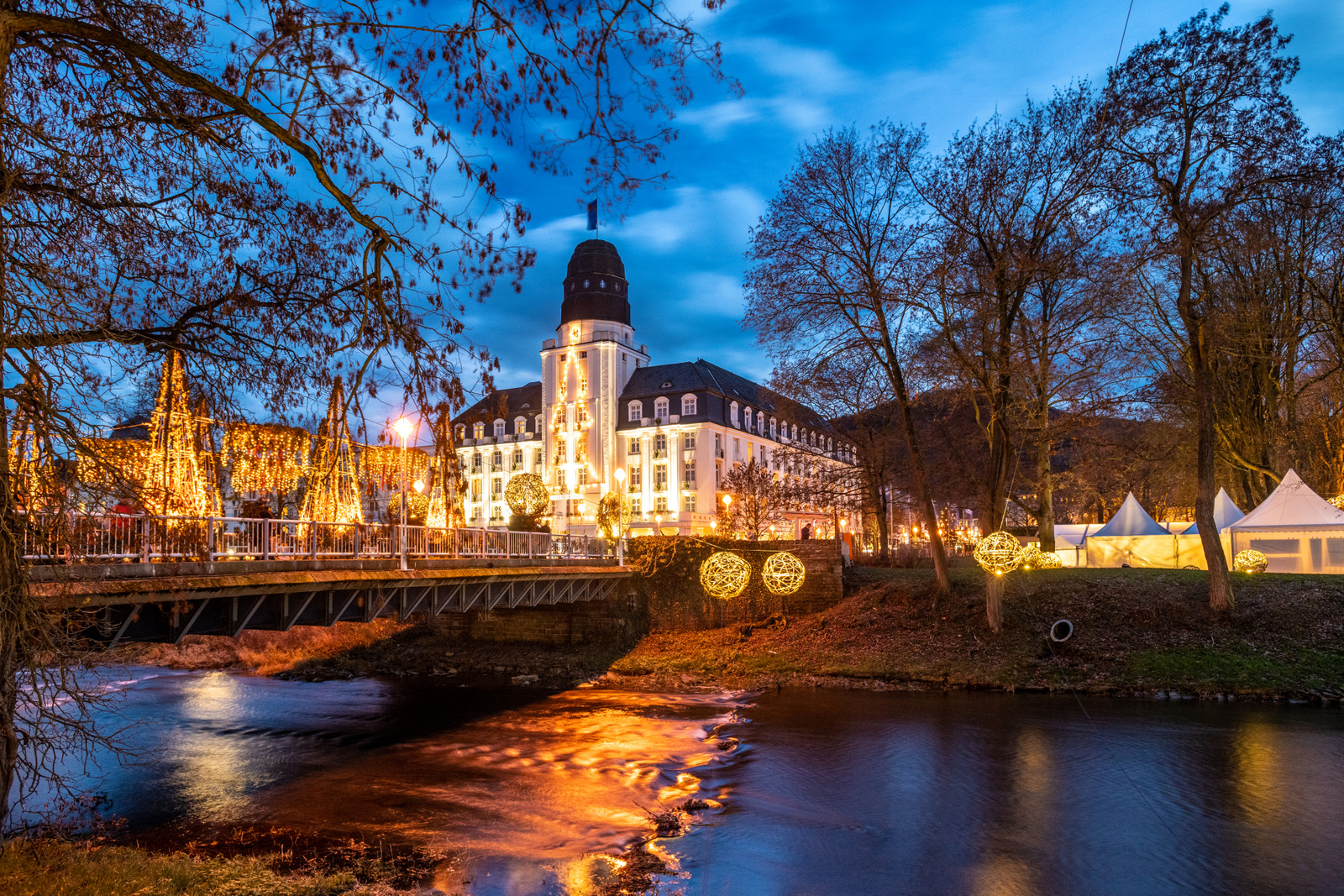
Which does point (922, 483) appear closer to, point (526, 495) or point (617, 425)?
point (526, 495)

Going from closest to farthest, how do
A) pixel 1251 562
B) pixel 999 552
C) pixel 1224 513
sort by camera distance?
pixel 999 552, pixel 1251 562, pixel 1224 513

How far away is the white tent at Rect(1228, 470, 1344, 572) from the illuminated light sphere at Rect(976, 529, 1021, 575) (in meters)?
11.4

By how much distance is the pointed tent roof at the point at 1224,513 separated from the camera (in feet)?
109

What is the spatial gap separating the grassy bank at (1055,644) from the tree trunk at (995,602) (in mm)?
319

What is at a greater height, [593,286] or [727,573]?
[593,286]

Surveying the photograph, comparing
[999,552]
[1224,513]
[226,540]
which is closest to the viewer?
[226,540]

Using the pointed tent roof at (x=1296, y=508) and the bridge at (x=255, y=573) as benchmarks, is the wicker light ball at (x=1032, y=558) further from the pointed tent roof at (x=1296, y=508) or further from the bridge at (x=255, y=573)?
the bridge at (x=255, y=573)

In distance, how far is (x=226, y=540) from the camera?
17.3 m

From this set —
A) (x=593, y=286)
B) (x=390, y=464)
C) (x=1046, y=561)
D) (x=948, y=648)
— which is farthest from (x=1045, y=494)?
(x=593, y=286)

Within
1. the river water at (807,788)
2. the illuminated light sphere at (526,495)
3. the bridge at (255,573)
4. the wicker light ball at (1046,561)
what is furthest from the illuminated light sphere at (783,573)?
the illuminated light sphere at (526,495)

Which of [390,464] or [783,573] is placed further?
A: [783,573]

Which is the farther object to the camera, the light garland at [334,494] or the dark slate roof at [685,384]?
the dark slate roof at [685,384]

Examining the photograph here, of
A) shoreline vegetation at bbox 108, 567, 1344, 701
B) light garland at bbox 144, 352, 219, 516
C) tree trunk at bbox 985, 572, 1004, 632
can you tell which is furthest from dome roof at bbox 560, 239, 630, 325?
light garland at bbox 144, 352, 219, 516

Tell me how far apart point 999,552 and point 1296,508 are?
12.7m
